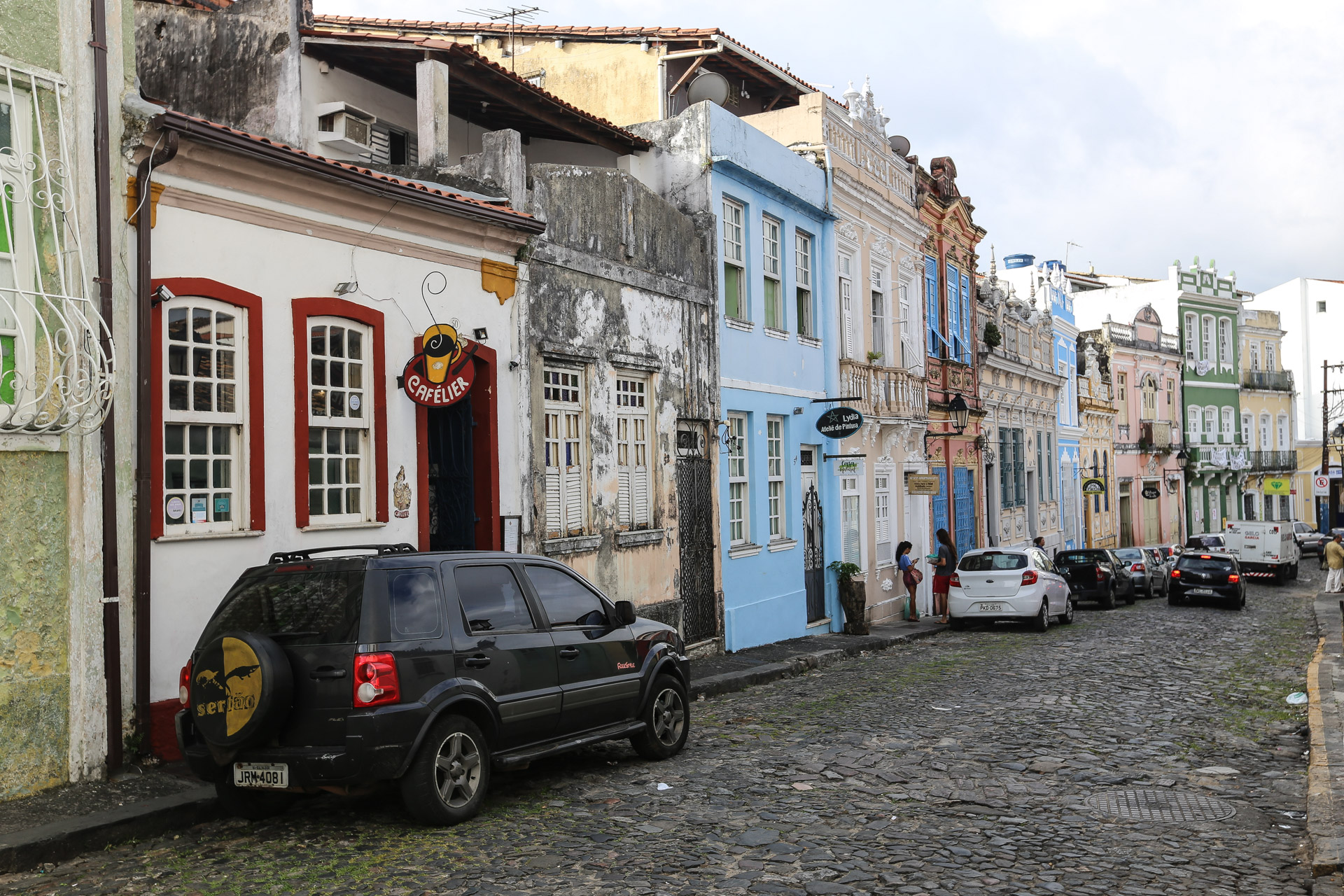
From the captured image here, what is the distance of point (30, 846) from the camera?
264 inches

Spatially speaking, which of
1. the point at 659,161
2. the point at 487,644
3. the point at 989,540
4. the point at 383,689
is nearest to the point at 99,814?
the point at 383,689

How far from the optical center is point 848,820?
763cm

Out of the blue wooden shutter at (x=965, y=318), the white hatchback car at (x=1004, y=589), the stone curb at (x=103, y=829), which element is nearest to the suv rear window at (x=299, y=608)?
the stone curb at (x=103, y=829)

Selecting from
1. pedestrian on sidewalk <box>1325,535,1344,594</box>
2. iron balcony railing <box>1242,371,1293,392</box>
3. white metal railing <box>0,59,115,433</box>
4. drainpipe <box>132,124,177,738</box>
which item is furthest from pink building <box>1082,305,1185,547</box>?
white metal railing <box>0,59,115,433</box>

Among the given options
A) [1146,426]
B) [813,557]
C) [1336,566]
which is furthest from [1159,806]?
[1146,426]

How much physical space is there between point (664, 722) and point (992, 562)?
1372 centimetres

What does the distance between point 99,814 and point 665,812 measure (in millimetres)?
3444

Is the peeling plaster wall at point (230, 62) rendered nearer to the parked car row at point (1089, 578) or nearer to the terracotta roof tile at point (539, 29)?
the terracotta roof tile at point (539, 29)

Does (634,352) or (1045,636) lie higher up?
(634,352)

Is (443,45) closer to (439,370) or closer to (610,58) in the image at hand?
(439,370)

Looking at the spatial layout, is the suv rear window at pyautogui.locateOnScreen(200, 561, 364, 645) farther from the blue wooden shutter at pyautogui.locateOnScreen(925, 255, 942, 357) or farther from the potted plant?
the blue wooden shutter at pyautogui.locateOnScreen(925, 255, 942, 357)

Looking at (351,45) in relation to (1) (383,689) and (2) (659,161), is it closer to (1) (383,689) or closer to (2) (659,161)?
(2) (659,161)

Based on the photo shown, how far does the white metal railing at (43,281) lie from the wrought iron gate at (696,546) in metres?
8.89

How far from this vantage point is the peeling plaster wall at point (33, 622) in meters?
7.78
